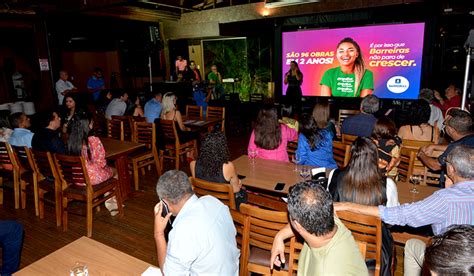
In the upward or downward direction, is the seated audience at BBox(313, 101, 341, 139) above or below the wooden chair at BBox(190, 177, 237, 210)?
above

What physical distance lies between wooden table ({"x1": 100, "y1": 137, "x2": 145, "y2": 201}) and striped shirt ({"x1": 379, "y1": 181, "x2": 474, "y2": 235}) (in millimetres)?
3231

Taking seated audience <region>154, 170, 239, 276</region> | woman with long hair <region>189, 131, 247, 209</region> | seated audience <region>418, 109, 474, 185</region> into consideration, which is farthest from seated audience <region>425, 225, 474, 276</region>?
seated audience <region>418, 109, 474, 185</region>

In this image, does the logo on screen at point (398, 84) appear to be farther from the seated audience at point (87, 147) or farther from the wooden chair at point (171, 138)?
the seated audience at point (87, 147)

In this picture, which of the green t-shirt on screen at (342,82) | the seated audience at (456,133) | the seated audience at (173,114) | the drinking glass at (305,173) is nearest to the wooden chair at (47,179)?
the seated audience at (173,114)

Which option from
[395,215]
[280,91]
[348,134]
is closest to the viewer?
[395,215]

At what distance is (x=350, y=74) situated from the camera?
8.54m

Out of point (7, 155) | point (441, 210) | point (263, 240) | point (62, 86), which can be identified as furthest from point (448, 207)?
point (62, 86)

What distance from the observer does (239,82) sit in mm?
12695

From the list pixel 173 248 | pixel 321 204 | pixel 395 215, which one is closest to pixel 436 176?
pixel 395 215

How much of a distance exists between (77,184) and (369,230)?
3.20m

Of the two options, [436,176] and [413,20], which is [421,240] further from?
[413,20]

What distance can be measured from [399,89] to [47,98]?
9.48 m

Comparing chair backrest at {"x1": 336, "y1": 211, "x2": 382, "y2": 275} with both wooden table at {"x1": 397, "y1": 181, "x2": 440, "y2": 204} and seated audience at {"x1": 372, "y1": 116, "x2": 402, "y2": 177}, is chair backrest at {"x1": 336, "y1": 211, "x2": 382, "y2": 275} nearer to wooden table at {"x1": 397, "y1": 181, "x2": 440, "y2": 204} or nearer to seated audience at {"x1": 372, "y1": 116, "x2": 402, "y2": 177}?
wooden table at {"x1": 397, "y1": 181, "x2": 440, "y2": 204}

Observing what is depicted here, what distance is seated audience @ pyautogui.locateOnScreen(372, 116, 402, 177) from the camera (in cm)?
323
